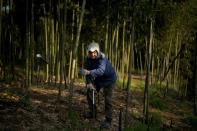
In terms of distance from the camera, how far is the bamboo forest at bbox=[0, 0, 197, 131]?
8.45 m

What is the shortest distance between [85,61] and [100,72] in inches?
319

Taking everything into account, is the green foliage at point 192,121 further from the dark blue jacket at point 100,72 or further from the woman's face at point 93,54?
the woman's face at point 93,54

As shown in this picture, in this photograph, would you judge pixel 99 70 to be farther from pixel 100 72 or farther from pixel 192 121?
pixel 192 121

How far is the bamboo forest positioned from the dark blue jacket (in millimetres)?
39

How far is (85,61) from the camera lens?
52.5ft

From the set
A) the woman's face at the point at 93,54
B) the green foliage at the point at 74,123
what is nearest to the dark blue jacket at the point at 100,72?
the woman's face at the point at 93,54

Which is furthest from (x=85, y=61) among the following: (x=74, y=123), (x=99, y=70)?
(x=99, y=70)

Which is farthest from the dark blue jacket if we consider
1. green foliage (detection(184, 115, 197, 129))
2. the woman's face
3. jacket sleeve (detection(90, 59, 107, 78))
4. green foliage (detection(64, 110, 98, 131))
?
green foliage (detection(184, 115, 197, 129))

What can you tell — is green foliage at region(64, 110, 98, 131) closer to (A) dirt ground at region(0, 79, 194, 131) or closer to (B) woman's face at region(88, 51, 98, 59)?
(A) dirt ground at region(0, 79, 194, 131)

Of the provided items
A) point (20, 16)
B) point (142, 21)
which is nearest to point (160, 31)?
point (142, 21)

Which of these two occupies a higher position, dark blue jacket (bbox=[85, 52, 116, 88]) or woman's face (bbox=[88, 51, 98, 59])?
woman's face (bbox=[88, 51, 98, 59])

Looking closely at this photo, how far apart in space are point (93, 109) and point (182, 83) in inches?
478

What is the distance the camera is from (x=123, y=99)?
12703 millimetres

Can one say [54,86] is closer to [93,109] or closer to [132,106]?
[132,106]
